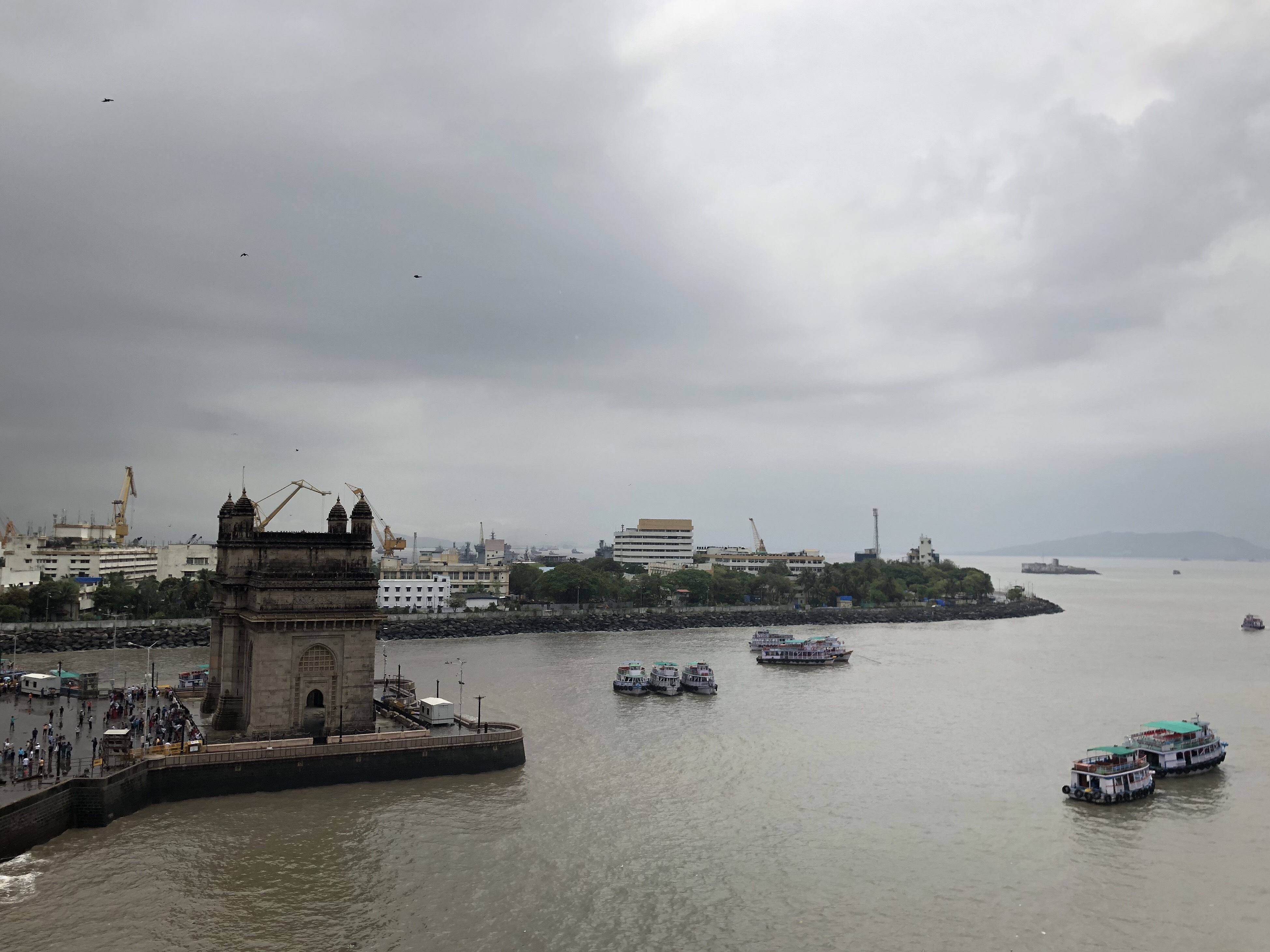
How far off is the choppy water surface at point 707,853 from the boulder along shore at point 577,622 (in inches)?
1753

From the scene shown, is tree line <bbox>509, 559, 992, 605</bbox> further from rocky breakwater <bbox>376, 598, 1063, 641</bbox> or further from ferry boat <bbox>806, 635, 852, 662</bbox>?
ferry boat <bbox>806, 635, 852, 662</bbox>

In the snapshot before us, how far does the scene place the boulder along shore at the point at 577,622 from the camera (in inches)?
3482

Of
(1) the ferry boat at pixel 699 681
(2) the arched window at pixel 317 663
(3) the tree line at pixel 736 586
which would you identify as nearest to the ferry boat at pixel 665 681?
(1) the ferry boat at pixel 699 681

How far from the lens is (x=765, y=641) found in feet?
318

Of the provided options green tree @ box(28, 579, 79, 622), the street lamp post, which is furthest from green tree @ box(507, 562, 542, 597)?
the street lamp post

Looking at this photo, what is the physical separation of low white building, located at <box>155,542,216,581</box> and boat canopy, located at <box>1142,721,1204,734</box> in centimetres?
14938

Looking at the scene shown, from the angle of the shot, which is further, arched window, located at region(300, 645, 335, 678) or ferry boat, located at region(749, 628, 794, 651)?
ferry boat, located at region(749, 628, 794, 651)

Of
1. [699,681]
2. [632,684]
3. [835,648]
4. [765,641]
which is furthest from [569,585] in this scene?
[632,684]

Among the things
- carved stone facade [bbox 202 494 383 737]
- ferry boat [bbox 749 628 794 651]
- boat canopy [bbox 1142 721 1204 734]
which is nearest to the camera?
carved stone facade [bbox 202 494 383 737]

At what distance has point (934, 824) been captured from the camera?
36125 mm

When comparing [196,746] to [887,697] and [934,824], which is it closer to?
[934,824]

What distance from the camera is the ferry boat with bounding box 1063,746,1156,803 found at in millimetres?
39594

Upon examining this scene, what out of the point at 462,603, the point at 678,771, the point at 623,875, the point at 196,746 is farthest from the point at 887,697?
the point at 462,603

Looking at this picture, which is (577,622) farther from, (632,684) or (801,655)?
(632,684)
